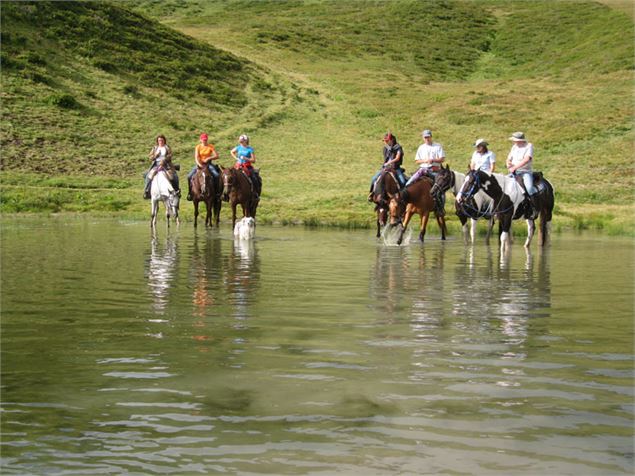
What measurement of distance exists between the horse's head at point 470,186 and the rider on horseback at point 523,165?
1.05m

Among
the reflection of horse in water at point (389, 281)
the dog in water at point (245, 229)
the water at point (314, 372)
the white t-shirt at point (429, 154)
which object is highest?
the white t-shirt at point (429, 154)

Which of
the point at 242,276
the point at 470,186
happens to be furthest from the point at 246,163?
the point at 242,276

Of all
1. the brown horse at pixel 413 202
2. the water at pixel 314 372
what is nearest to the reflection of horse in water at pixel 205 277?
the water at pixel 314 372

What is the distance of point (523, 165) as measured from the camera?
2430cm

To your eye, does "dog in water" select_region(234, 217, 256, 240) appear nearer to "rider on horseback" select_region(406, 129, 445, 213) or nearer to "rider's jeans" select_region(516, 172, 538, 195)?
"rider on horseback" select_region(406, 129, 445, 213)

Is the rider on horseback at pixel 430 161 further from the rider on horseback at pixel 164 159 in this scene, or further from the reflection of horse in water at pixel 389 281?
the rider on horseback at pixel 164 159

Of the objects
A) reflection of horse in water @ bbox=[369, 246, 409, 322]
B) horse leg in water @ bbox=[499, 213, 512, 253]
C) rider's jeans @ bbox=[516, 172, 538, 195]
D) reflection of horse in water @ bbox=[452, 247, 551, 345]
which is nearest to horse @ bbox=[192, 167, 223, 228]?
reflection of horse in water @ bbox=[369, 246, 409, 322]

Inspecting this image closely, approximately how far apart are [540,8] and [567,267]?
121 metres

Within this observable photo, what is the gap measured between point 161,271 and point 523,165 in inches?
404

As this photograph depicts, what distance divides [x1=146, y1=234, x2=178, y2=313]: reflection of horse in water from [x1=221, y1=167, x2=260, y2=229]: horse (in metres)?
3.21

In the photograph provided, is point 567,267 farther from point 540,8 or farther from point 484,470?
point 540,8

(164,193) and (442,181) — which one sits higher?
(442,181)

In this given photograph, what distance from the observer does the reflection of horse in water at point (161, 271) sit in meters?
13.5

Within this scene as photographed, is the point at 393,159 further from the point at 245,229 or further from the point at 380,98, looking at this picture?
the point at 380,98
